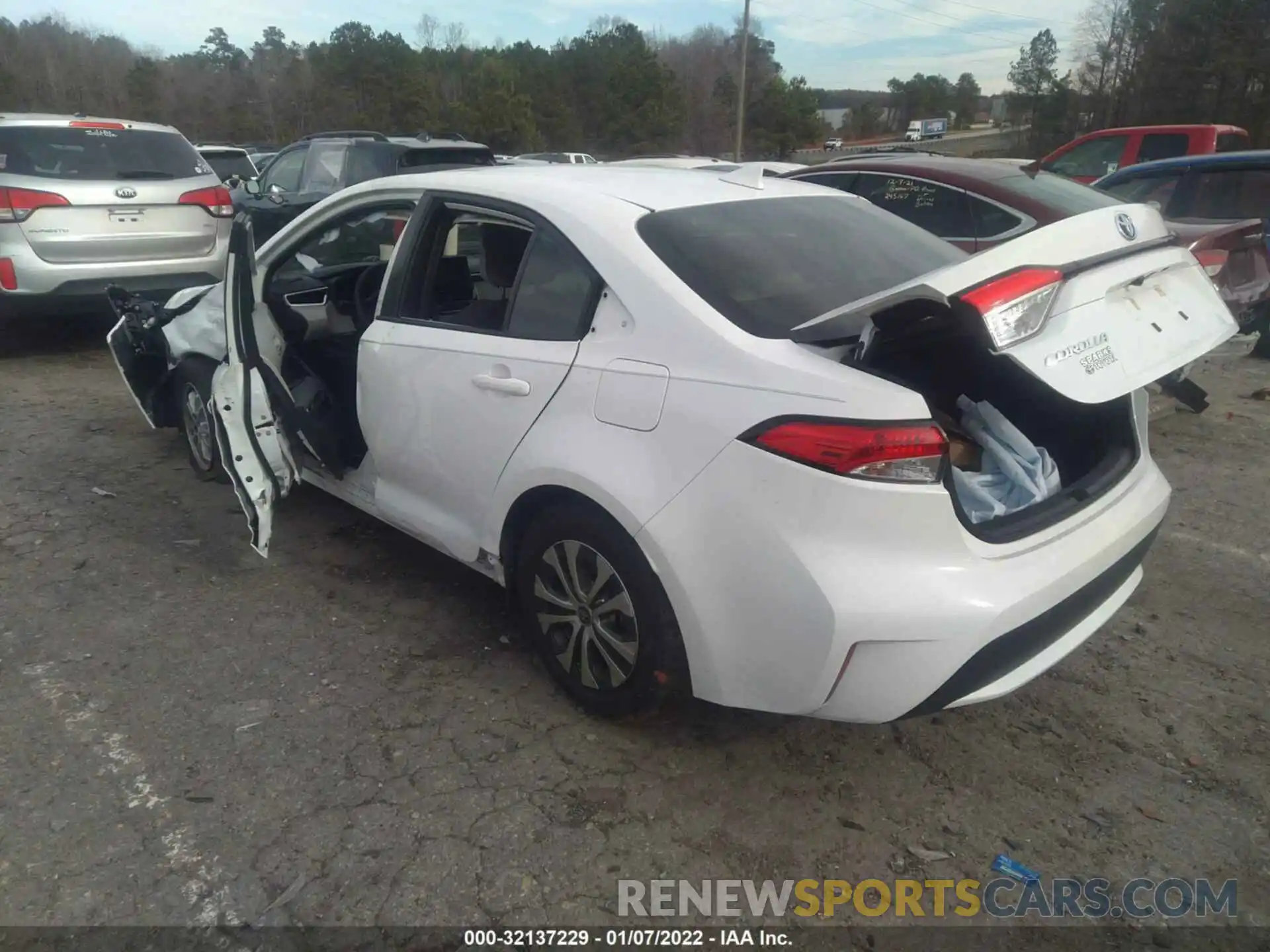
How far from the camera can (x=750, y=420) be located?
2195mm

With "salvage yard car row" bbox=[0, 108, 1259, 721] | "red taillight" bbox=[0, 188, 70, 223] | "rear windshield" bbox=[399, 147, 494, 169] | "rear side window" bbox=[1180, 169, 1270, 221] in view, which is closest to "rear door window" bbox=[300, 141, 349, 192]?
"rear windshield" bbox=[399, 147, 494, 169]

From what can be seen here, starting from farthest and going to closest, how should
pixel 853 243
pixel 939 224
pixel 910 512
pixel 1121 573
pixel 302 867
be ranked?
1. pixel 939 224
2. pixel 853 243
3. pixel 1121 573
4. pixel 302 867
5. pixel 910 512

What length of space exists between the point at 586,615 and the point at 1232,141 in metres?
14.2

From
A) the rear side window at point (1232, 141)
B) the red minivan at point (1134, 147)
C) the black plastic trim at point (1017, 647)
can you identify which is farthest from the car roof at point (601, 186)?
the rear side window at point (1232, 141)

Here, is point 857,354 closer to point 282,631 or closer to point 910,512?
point 910,512

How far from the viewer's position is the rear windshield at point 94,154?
6.61 m

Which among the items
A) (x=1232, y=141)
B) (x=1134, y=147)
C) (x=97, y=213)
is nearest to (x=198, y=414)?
(x=97, y=213)

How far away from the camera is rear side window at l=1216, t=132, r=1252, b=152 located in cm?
1257

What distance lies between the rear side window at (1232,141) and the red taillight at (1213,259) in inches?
337

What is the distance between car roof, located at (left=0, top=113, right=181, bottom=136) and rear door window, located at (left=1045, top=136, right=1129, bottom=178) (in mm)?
11249

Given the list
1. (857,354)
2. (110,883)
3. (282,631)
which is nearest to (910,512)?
(857,354)

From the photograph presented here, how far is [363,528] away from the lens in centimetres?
432

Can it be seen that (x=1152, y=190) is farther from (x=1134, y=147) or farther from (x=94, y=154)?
(x=94, y=154)

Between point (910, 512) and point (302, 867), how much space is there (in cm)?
175
